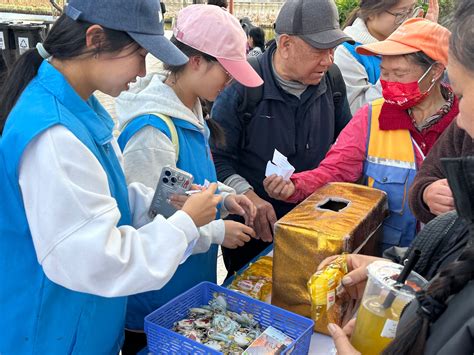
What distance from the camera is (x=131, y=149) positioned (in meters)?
1.63

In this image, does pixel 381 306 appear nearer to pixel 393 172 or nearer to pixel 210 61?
pixel 393 172

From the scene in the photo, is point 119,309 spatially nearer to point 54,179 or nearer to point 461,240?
point 54,179

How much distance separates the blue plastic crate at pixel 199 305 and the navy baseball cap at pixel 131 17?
75 cm

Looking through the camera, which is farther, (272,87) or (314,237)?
(272,87)

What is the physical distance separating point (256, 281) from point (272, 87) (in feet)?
3.21

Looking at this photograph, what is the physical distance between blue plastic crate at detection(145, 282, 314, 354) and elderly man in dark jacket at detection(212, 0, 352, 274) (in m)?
0.63

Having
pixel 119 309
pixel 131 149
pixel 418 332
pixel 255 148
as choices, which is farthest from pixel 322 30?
pixel 418 332

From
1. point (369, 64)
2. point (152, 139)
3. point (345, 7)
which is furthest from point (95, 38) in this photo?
point (345, 7)

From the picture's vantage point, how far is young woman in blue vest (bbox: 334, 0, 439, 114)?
9.12 ft

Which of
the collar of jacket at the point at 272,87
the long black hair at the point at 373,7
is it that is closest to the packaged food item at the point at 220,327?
the collar of jacket at the point at 272,87

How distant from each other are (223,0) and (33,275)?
432cm

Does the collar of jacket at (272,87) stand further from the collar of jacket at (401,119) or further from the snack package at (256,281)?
the snack package at (256,281)

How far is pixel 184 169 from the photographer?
175cm

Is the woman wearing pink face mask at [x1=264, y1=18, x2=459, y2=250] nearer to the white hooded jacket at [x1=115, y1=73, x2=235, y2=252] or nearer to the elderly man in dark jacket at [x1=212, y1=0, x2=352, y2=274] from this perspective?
the elderly man in dark jacket at [x1=212, y1=0, x2=352, y2=274]
